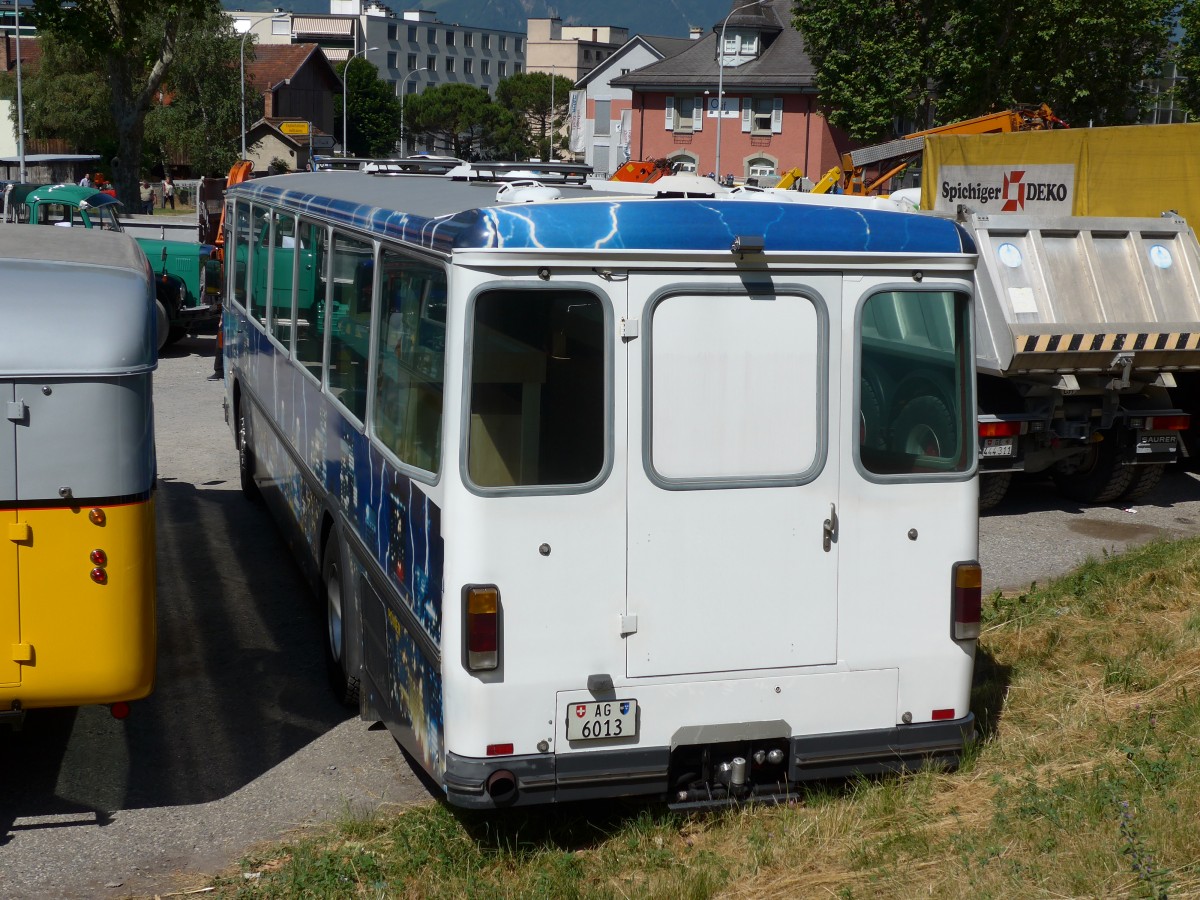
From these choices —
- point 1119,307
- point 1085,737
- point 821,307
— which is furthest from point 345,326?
point 1119,307

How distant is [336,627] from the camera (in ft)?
24.1

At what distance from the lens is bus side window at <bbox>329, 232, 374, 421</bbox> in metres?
6.25

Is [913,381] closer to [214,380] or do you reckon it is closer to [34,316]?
[34,316]

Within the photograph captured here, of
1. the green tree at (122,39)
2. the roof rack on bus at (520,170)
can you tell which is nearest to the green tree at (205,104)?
the green tree at (122,39)

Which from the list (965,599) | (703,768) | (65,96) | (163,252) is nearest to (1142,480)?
(965,599)

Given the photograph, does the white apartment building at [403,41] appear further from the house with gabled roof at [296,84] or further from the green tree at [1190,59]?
the green tree at [1190,59]

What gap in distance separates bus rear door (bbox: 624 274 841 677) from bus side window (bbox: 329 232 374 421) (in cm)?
165

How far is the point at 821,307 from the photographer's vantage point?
520 cm

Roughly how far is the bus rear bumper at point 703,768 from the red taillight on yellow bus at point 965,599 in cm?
38

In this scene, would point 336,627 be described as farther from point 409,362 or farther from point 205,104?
point 205,104

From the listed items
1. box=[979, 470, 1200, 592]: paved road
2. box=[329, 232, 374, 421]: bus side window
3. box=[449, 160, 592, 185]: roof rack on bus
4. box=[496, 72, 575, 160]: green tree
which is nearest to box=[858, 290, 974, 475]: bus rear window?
box=[329, 232, 374, 421]: bus side window

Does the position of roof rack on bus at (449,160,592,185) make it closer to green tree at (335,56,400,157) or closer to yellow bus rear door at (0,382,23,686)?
yellow bus rear door at (0,382,23,686)

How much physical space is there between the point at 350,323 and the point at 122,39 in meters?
37.7

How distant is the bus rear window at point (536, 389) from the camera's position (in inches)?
193
